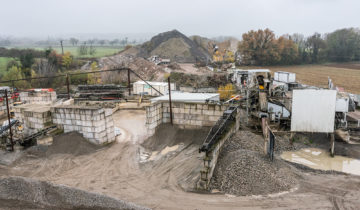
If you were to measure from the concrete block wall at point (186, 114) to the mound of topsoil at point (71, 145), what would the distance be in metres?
2.59

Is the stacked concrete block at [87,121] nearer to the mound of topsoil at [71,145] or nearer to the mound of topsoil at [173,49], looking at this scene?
the mound of topsoil at [71,145]

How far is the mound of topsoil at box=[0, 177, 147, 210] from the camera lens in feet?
23.6

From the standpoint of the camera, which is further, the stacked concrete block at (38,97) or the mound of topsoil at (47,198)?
the stacked concrete block at (38,97)

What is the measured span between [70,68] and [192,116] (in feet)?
140

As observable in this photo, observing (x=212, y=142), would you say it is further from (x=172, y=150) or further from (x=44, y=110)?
(x=44, y=110)

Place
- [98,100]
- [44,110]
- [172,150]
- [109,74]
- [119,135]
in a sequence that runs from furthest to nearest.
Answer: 1. [109,74]
2. [98,100]
3. [119,135]
4. [44,110]
5. [172,150]

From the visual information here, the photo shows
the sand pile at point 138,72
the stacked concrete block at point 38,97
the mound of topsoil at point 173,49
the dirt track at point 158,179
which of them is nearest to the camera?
the dirt track at point 158,179

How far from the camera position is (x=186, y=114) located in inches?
494

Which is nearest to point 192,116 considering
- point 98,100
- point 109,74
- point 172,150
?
point 172,150

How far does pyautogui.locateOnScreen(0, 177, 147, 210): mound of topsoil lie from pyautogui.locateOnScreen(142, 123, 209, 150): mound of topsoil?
4589 mm

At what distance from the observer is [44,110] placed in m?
12.2

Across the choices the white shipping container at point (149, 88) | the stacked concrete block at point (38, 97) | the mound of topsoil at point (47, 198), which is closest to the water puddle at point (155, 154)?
the mound of topsoil at point (47, 198)

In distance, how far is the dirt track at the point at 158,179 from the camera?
7.89 metres

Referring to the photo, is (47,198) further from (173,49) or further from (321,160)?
(173,49)
